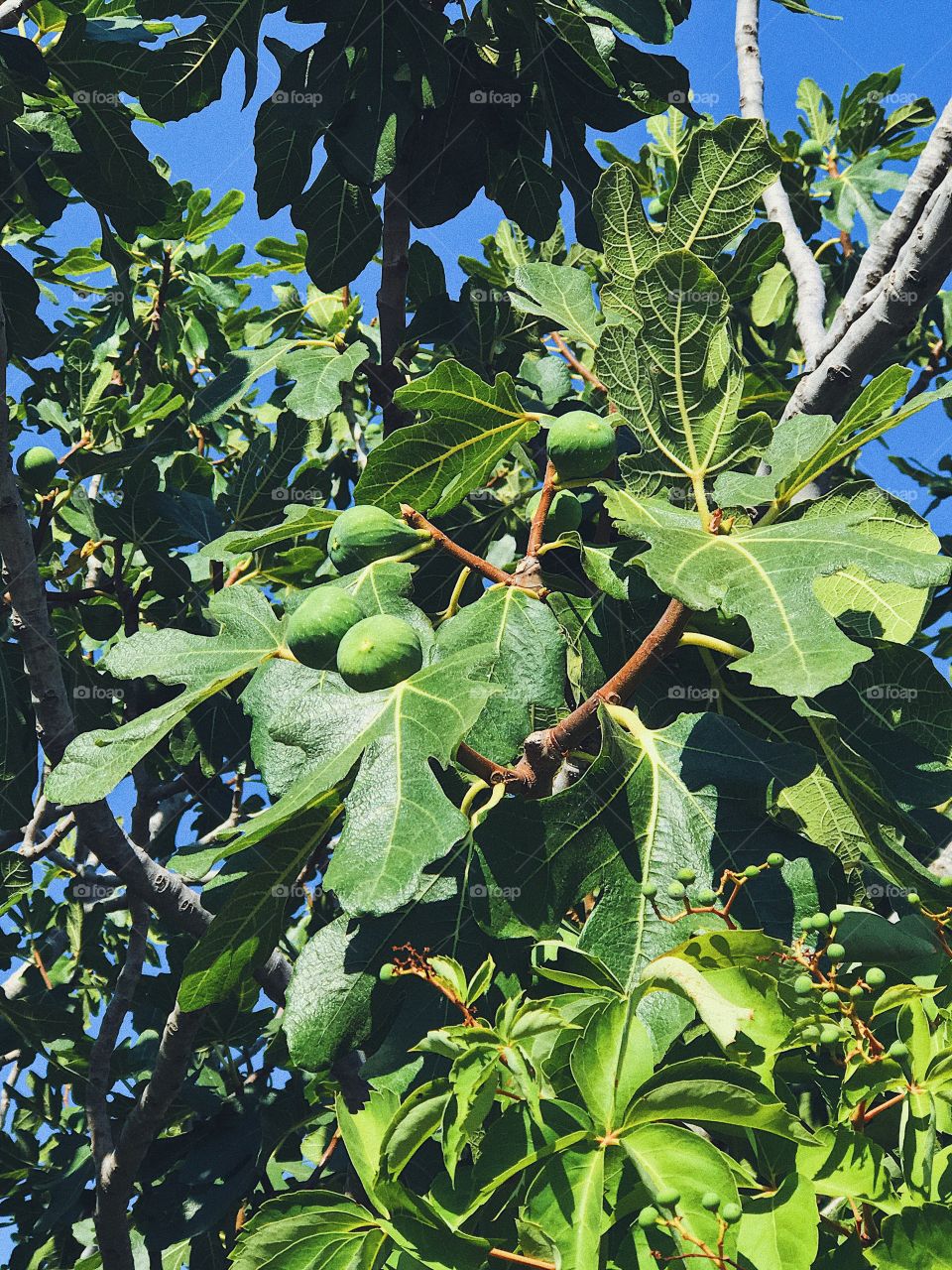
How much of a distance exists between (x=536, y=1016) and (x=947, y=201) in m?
1.60

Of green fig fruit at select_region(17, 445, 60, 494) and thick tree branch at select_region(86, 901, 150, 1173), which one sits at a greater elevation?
green fig fruit at select_region(17, 445, 60, 494)

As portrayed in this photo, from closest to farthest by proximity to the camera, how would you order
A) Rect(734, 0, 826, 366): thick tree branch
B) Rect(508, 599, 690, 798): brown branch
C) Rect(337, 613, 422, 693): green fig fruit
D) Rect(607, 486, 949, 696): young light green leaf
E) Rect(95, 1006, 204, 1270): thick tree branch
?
Rect(607, 486, 949, 696): young light green leaf
Rect(337, 613, 422, 693): green fig fruit
Rect(508, 599, 690, 798): brown branch
Rect(95, 1006, 204, 1270): thick tree branch
Rect(734, 0, 826, 366): thick tree branch

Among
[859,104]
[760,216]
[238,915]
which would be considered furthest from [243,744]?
[859,104]

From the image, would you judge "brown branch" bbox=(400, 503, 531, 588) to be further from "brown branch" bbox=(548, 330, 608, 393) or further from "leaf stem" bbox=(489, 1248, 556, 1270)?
"leaf stem" bbox=(489, 1248, 556, 1270)

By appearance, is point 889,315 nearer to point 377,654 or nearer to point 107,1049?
point 377,654

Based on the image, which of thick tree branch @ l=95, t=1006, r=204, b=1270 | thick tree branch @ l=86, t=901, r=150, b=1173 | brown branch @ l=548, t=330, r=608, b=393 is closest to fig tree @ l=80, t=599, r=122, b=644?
thick tree branch @ l=86, t=901, r=150, b=1173

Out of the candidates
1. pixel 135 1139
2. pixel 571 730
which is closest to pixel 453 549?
pixel 571 730

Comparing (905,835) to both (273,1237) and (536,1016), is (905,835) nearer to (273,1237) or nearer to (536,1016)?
(536,1016)

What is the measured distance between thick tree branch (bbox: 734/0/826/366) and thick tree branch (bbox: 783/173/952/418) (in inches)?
23.1

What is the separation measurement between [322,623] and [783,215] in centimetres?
222

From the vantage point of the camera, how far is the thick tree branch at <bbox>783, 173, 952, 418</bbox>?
2086 mm

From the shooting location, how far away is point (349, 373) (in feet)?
9.78

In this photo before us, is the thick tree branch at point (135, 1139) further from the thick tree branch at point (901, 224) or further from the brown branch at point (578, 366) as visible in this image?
the thick tree branch at point (901, 224)

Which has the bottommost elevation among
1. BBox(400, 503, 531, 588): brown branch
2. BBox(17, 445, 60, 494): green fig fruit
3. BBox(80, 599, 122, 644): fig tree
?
BBox(400, 503, 531, 588): brown branch
